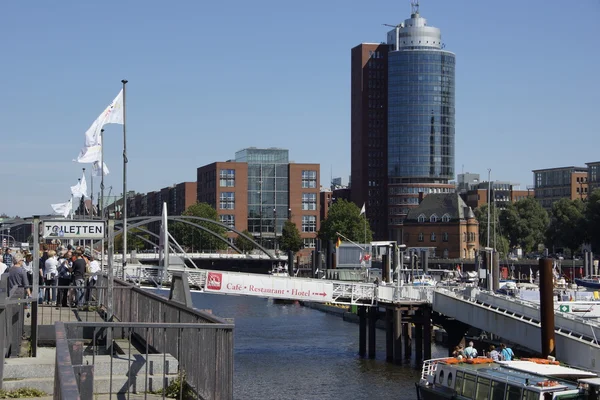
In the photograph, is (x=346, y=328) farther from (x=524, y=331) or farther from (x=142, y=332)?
(x=142, y=332)

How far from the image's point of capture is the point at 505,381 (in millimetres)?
27109

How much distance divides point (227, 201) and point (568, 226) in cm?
7021

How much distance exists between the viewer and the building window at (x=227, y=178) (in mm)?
178000

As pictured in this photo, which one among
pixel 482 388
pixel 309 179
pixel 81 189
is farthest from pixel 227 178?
pixel 482 388

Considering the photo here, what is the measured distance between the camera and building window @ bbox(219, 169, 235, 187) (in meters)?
178

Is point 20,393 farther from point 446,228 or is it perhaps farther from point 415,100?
point 415,100

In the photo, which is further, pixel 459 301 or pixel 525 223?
pixel 525 223

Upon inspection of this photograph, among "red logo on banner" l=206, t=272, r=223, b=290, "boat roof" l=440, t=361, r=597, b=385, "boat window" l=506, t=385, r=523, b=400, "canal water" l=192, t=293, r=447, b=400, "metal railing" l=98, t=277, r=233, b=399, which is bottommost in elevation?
"canal water" l=192, t=293, r=447, b=400

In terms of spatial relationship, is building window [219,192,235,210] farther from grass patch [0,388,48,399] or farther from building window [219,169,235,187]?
grass patch [0,388,48,399]

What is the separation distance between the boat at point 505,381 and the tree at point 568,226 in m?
96.3

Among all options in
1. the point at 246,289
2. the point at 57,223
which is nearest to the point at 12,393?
the point at 57,223

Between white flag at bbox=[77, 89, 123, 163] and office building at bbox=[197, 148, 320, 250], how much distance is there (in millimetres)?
140870

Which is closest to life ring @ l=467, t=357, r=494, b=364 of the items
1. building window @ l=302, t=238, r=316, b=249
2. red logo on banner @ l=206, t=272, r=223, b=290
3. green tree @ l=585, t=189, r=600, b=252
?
red logo on banner @ l=206, t=272, r=223, b=290

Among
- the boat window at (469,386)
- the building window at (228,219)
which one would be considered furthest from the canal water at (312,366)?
the building window at (228,219)
